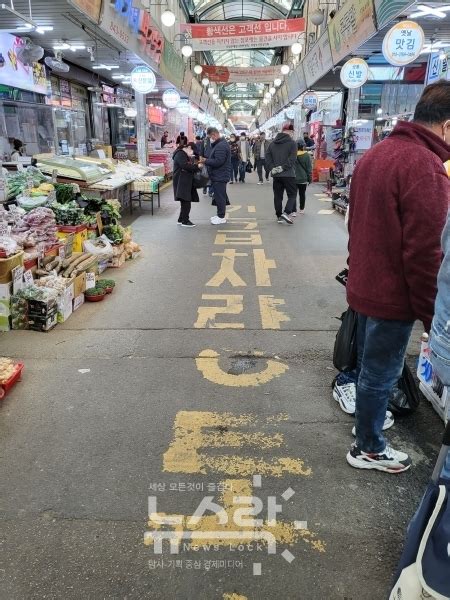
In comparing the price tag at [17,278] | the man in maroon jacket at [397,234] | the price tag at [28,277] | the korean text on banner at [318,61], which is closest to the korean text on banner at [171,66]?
the korean text on banner at [318,61]

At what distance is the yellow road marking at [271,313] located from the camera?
5031 millimetres

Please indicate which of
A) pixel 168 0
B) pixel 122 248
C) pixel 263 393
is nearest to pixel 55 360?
pixel 263 393

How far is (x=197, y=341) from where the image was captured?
4.59 m

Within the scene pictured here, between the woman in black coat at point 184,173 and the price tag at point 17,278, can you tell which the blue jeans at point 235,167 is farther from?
the price tag at point 17,278

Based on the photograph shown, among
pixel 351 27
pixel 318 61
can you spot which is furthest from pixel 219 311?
pixel 318 61

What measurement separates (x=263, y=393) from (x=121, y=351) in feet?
4.74

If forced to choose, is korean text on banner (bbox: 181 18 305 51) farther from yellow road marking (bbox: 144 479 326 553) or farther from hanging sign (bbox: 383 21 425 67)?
yellow road marking (bbox: 144 479 326 553)

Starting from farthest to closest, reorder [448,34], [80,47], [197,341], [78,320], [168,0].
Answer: [168,0], [80,47], [448,34], [78,320], [197,341]

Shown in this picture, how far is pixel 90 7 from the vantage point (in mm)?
7918

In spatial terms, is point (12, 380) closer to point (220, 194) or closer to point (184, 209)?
point (184, 209)

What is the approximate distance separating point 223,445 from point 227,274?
13.0 feet

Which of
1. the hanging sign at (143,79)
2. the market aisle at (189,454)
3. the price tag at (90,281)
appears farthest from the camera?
the hanging sign at (143,79)

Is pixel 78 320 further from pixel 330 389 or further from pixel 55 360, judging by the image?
pixel 330 389

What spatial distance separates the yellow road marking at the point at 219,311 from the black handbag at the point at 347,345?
5.88ft
